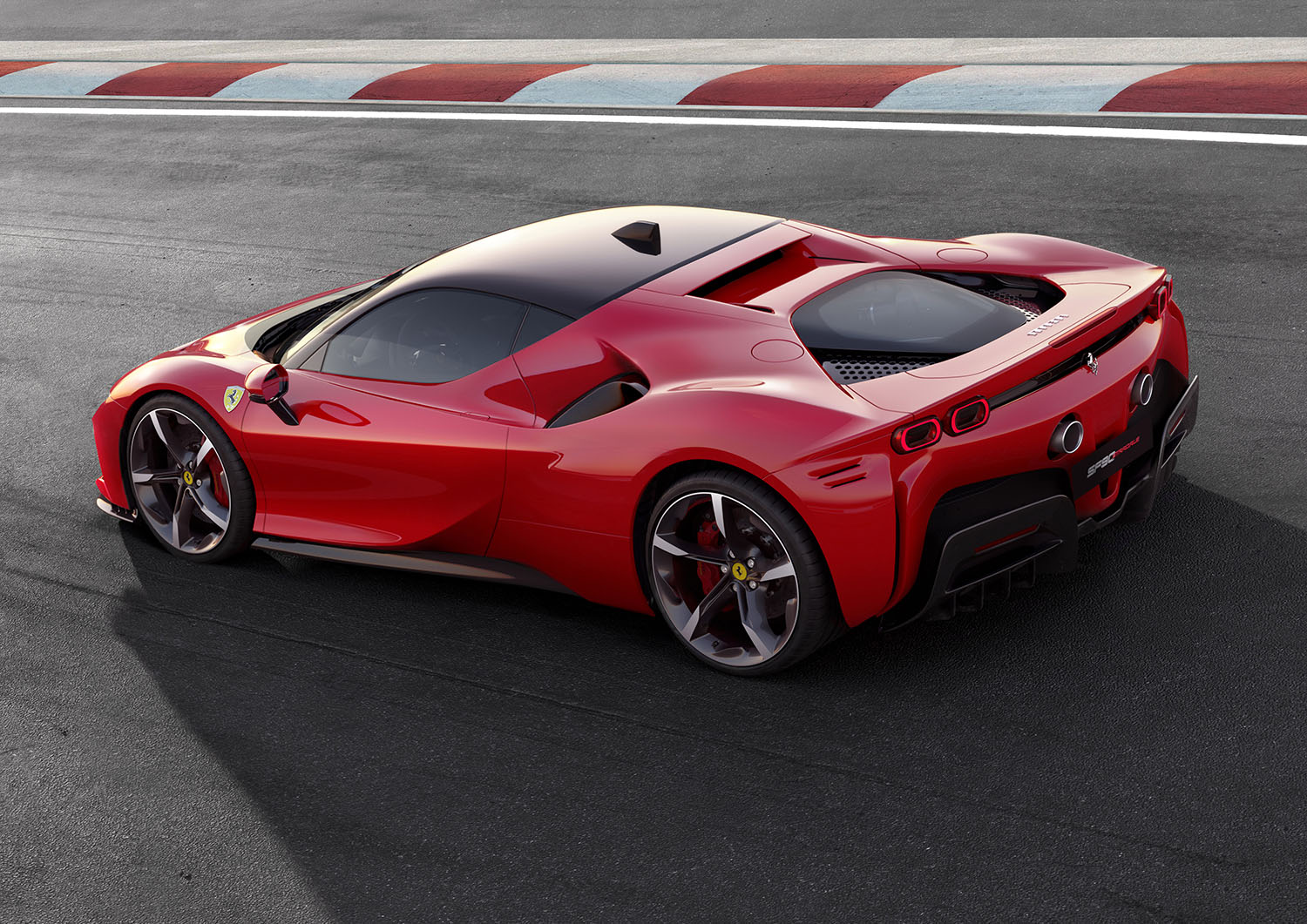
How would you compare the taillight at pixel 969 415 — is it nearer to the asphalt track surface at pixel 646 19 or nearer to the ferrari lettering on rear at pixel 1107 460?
the ferrari lettering on rear at pixel 1107 460

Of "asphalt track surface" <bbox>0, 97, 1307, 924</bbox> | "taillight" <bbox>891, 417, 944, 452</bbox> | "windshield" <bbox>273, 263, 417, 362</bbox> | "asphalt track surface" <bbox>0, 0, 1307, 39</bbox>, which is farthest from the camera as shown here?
"asphalt track surface" <bbox>0, 0, 1307, 39</bbox>

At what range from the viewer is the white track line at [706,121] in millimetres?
9898

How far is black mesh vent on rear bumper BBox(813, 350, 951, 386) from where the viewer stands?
431 cm

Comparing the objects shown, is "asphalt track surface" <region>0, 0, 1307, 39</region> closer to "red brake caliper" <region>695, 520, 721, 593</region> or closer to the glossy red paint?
the glossy red paint

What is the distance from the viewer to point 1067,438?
13.9 ft

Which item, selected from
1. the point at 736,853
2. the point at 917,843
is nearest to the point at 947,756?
the point at 917,843

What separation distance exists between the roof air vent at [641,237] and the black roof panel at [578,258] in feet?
A: 0.04

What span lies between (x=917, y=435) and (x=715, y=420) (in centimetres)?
63

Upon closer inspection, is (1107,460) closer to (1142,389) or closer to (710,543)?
(1142,389)

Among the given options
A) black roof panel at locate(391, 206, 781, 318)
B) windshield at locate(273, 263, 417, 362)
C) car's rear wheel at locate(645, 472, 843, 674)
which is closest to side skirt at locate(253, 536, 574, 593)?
car's rear wheel at locate(645, 472, 843, 674)

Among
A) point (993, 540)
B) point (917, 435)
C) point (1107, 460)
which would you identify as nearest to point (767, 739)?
point (993, 540)

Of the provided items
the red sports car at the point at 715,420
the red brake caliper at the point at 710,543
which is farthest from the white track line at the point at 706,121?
the red brake caliper at the point at 710,543

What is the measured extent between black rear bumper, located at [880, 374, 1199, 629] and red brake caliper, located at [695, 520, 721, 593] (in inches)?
23.0

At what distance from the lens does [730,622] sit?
459cm
